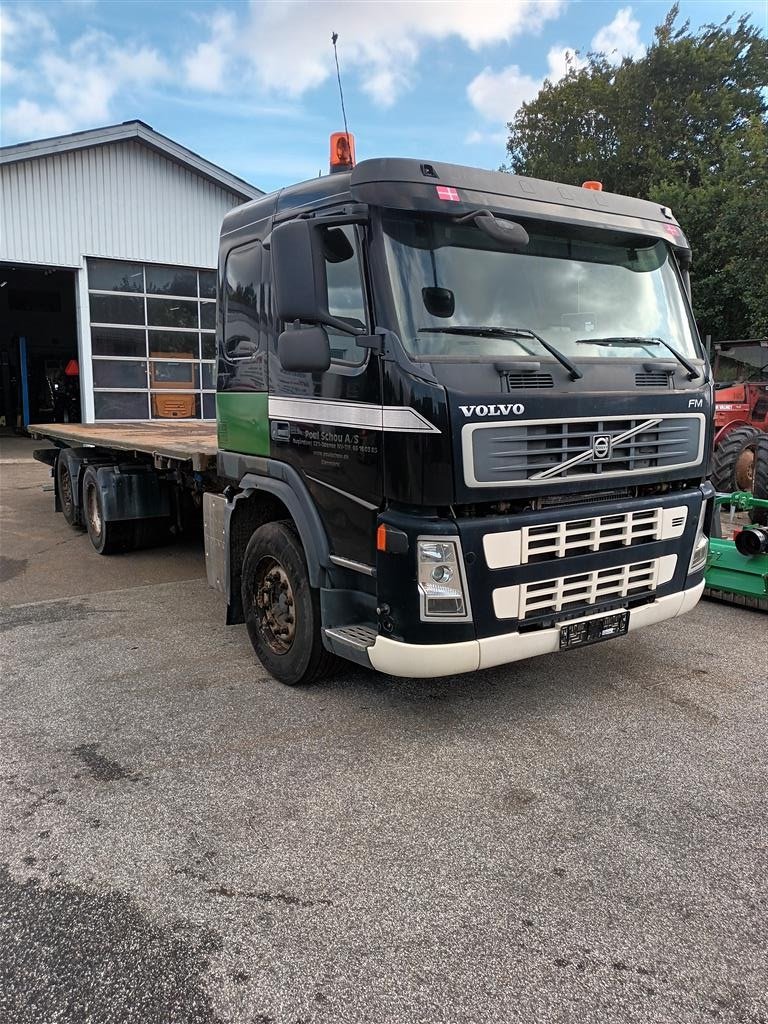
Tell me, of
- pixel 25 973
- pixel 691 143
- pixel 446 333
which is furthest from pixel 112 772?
pixel 691 143

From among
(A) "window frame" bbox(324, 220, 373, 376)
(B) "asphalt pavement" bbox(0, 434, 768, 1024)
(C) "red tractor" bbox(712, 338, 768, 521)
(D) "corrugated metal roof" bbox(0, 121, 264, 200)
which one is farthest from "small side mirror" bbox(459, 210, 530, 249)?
(D) "corrugated metal roof" bbox(0, 121, 264, 200)

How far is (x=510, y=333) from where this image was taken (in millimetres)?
3617

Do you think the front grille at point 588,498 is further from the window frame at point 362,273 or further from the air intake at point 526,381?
the window frame at point 362,273

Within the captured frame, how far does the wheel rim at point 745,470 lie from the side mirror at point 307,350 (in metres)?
7.55

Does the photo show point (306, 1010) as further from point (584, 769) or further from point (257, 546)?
point (257, 546)

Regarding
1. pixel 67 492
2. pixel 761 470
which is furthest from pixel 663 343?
pixel 67 492

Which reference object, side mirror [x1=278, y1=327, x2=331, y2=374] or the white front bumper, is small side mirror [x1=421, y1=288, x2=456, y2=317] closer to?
side mirror [x1=278, y1=327, x2=331, y2=374]

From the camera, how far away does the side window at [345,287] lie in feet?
11.6

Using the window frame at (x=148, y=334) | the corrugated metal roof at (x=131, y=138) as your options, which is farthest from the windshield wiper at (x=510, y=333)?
the window frame at (x=148, y=334)

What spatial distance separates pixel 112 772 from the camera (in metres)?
3.53

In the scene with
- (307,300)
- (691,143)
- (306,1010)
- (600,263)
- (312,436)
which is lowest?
(306,1010)

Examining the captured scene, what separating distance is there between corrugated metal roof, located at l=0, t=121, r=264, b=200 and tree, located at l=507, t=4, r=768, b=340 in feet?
36.1

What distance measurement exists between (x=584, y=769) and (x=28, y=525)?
27.3ft

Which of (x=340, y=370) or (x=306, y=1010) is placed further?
(x=340, y=370)
